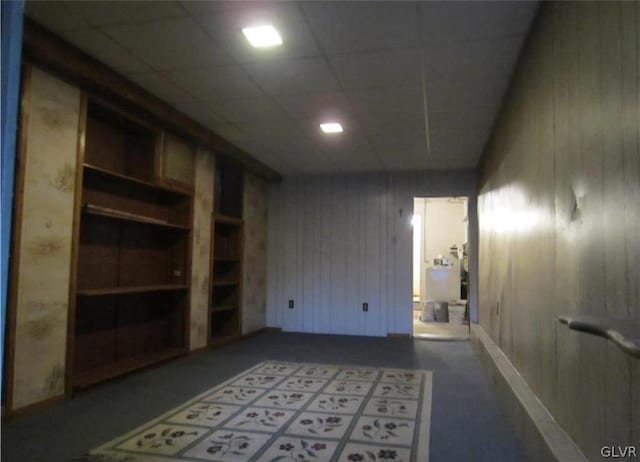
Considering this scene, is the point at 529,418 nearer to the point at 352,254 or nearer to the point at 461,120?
the point at 461,120

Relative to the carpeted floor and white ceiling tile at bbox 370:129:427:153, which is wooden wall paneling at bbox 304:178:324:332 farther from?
white ceiling tile at bbox 370:129:427:153

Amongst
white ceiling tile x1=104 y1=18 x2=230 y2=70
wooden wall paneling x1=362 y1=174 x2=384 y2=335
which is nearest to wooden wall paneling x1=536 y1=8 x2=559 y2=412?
white ceiling tile x1=104 y1=18 x2=230 y2=70

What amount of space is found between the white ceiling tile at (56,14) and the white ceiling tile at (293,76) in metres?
1.02

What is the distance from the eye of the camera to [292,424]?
264 cm

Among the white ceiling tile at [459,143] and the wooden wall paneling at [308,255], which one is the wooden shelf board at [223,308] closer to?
the wooden wall paneling at [308,255]

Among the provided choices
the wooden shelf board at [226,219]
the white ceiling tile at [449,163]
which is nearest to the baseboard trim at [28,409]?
the wooden shelf board at [226,219]

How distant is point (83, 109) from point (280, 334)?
4009mm

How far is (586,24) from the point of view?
1.52 metres

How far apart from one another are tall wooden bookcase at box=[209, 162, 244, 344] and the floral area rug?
2006mm

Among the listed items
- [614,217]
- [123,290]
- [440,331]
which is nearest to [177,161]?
[123,290]

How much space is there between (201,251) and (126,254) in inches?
35.4

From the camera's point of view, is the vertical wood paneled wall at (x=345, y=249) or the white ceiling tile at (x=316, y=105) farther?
the vertical wood paneled wall at (x=345, y=249)

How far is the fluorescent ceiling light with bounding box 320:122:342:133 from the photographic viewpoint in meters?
4.19

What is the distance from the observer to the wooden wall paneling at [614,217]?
4.07 feet
